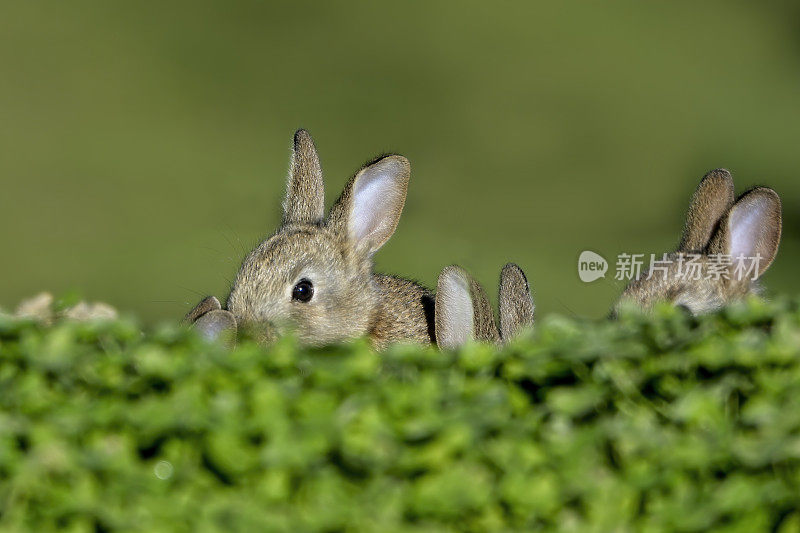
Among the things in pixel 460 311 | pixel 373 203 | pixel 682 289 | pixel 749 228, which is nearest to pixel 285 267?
pixel 373 203

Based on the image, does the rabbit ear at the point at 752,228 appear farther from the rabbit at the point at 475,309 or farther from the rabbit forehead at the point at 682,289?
the rabbit at the point at 475,309

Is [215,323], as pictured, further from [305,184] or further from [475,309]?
[305,184]

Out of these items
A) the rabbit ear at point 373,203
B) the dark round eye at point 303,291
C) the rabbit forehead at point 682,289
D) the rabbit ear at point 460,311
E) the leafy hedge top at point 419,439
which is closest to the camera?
the leafy hedge top at point 419,439

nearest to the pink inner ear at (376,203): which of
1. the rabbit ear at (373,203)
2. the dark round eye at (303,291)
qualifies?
the rabbit ear at (373,203)

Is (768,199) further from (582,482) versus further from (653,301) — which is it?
(582,482)

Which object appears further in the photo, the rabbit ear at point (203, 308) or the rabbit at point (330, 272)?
the rabbit at point (330, 272)

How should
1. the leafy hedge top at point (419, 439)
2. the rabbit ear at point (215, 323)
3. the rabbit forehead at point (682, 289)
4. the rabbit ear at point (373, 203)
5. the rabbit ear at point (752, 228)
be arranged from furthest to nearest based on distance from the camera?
the rabbit ear at point (373, 203)
the rabbit ear at point (752, 228)
the rabbit forehead at point (682, 289)
the rabbit ear at point (215, 323)
the leafy hedge top at point (419, 439)
